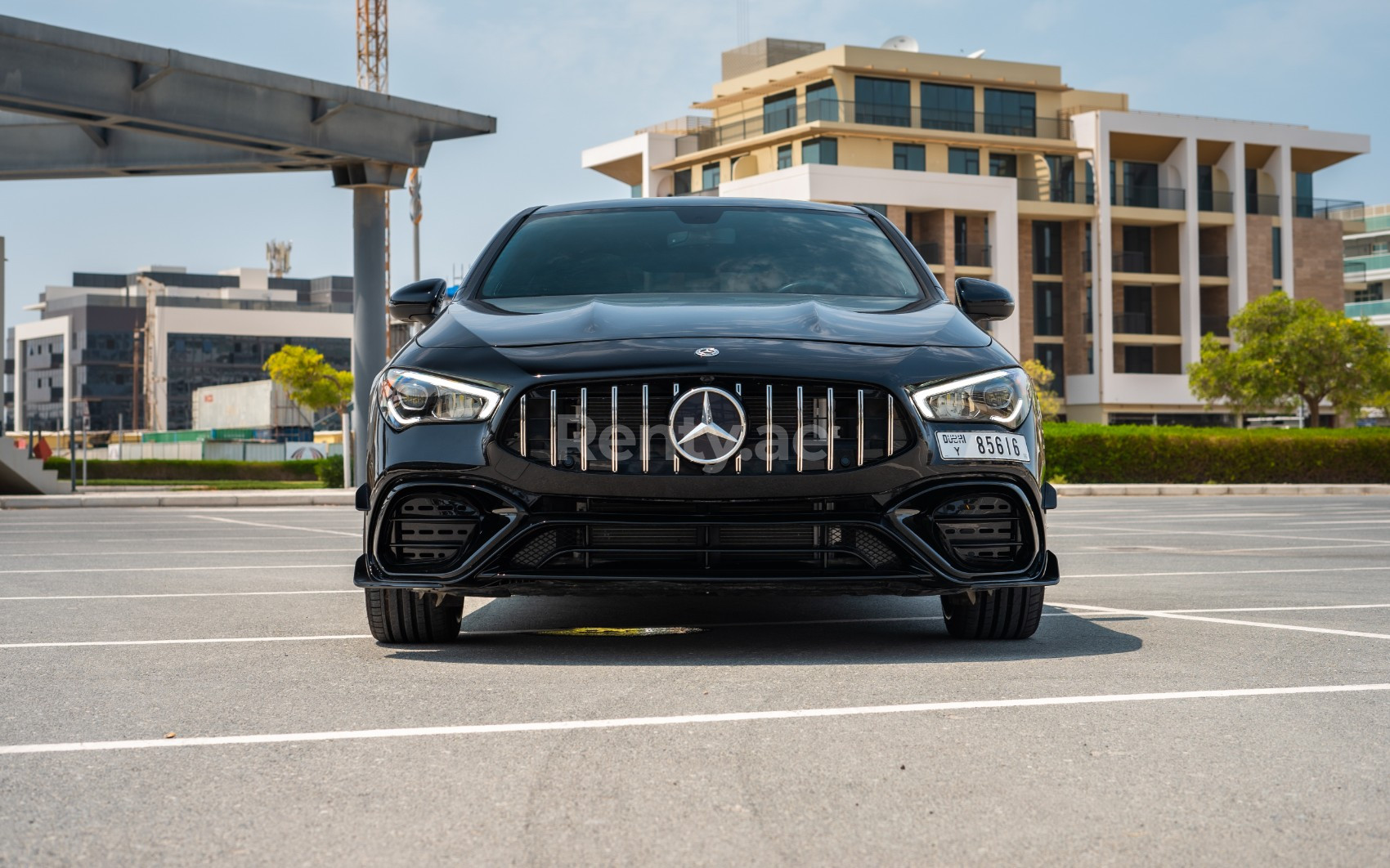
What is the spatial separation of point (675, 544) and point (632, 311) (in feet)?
3.19

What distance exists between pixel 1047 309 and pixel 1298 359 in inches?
760

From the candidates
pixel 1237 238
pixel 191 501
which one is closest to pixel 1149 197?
pixel 1237 238

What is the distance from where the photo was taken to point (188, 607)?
22.7ft

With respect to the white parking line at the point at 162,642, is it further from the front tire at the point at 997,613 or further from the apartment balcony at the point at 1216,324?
the apartment balcony at the point at 1216,324

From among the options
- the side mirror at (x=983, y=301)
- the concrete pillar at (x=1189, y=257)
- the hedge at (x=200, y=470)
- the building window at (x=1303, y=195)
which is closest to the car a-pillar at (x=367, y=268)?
the side mirror at (x=983, y=301)

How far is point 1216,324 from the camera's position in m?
67.2

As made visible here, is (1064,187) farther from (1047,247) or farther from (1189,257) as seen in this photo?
(1189,257)

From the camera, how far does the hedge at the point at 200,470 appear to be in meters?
53.2

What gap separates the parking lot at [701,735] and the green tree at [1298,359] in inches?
1713

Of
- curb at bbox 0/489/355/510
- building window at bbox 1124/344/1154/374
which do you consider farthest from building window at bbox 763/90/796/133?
curb at bbox 0/489/355/510

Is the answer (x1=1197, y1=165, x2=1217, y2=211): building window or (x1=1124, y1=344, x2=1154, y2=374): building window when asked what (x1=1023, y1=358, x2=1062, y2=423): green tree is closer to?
(x1=1124, y1=344, x2=1154, y2=374): building window

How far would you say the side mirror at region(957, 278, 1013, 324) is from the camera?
6.01 m

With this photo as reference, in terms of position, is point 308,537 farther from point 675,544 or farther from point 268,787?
point 268,787

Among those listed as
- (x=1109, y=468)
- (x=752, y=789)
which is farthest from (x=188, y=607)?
(x=1109, y=468)
